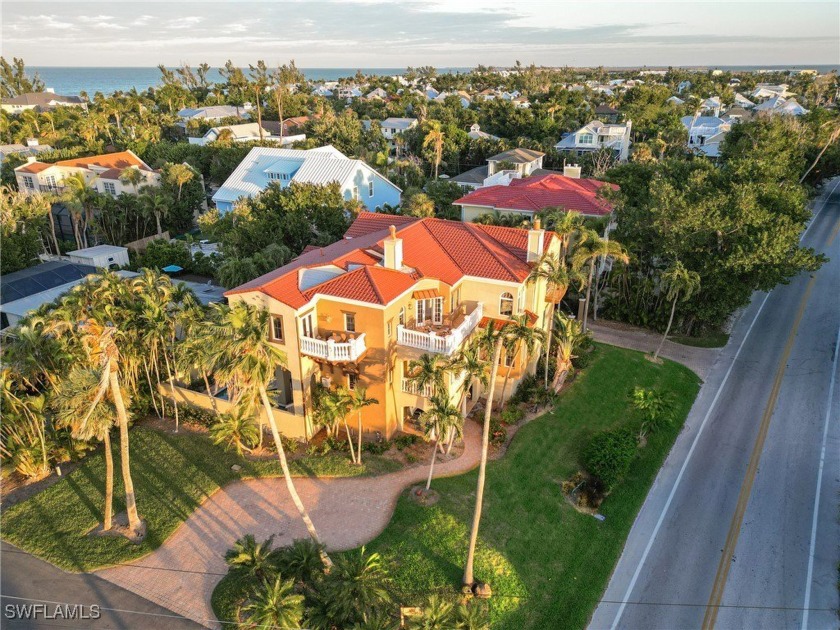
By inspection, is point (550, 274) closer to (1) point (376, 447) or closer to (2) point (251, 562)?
(1) point (376, 447)

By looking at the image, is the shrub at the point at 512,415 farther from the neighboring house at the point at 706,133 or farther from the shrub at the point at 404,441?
the neighboring house at the point at 706,133

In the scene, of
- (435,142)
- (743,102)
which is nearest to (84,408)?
(435,142)

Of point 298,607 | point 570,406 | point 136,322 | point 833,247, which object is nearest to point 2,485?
point 136,322

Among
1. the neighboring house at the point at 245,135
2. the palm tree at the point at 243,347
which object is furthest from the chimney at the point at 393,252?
the neighboring house at the point at 245,135

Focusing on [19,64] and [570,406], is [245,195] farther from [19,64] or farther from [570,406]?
[19,64]

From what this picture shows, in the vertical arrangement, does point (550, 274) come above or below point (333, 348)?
above
